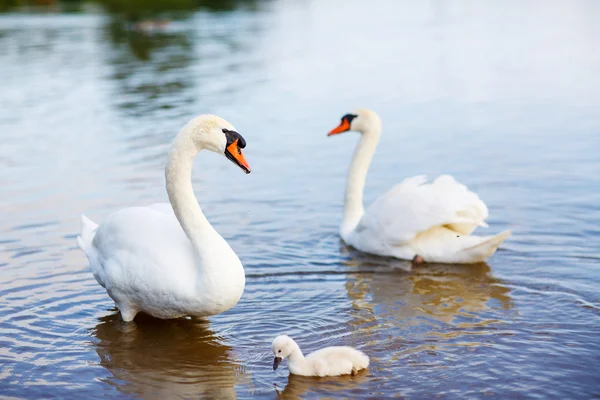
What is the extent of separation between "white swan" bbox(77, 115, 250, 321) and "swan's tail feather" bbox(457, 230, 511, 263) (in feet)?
8.16

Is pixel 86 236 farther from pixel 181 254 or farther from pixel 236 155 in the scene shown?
pixel 236 155

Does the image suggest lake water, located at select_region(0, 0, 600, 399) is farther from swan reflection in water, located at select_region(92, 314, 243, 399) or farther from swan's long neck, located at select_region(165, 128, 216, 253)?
swan's long neck, located at select_region(165, 128, 216, 253)

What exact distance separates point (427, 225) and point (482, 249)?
542 millimetres

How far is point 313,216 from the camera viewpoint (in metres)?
10.0

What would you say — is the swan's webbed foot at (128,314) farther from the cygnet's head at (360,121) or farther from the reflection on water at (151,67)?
the reflection on water at (151,67)

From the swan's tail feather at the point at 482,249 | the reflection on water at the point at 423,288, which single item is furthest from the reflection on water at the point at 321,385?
the swan's tail feather at the point at 482,249

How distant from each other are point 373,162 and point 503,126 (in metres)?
3.27

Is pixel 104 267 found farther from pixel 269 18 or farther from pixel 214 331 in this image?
pixel 269 18

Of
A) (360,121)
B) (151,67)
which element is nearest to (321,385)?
(360,121)

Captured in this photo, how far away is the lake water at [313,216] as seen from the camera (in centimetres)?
595

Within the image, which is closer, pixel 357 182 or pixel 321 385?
pixel 321 385

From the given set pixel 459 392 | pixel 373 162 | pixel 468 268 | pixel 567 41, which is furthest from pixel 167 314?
pixel 567 41

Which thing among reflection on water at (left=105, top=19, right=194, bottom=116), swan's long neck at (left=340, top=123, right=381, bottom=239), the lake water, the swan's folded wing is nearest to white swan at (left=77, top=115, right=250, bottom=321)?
the lake water

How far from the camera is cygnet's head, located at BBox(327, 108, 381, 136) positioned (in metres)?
9.70
